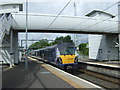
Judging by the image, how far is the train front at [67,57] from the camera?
16.1 metres

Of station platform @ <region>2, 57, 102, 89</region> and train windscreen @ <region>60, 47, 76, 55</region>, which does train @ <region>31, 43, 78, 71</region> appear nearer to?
train windscreen @ <region>60, 47, 76, 55</region>

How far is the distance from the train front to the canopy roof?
4.93 metres

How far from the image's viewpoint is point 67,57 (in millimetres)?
16422

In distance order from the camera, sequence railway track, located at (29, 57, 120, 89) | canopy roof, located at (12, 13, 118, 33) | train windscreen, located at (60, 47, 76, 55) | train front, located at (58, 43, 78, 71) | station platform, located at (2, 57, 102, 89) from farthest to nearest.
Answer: canopy roof, located at (12, 13, 118, 33), train windscreen, located at (60, 47, 76, 55), train front, located at (58, 43, 78, 71), railway track, located at (29, 57, 120, 89), station platform, located at (2, 57, 102, 89)

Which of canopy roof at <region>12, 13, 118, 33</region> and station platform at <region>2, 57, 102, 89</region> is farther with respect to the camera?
canopy roof at <region>12, 13, 118, 33</region>

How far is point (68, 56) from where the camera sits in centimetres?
1652

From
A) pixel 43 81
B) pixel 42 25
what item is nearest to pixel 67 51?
pixel 42 25

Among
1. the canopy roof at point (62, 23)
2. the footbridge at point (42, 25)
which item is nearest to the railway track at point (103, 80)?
the canopy roof at point (62, 23)

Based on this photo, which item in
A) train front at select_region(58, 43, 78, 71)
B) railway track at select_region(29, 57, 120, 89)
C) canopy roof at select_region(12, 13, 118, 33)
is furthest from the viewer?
canopy roof at select_region(12, 13, 118, 33)

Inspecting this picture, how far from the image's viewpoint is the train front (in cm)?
1609

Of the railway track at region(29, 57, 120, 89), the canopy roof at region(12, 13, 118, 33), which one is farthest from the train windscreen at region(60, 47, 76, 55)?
the canopy roof at region(12, 13, 118, 33)

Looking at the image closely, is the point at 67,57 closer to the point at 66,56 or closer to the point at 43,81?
the point at 66,56

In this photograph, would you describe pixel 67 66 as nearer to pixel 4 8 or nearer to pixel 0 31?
pixel 0 31

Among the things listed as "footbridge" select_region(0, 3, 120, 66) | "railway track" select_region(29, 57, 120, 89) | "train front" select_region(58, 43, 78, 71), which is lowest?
"railway track" select_region(29, 57, 120, 89)
